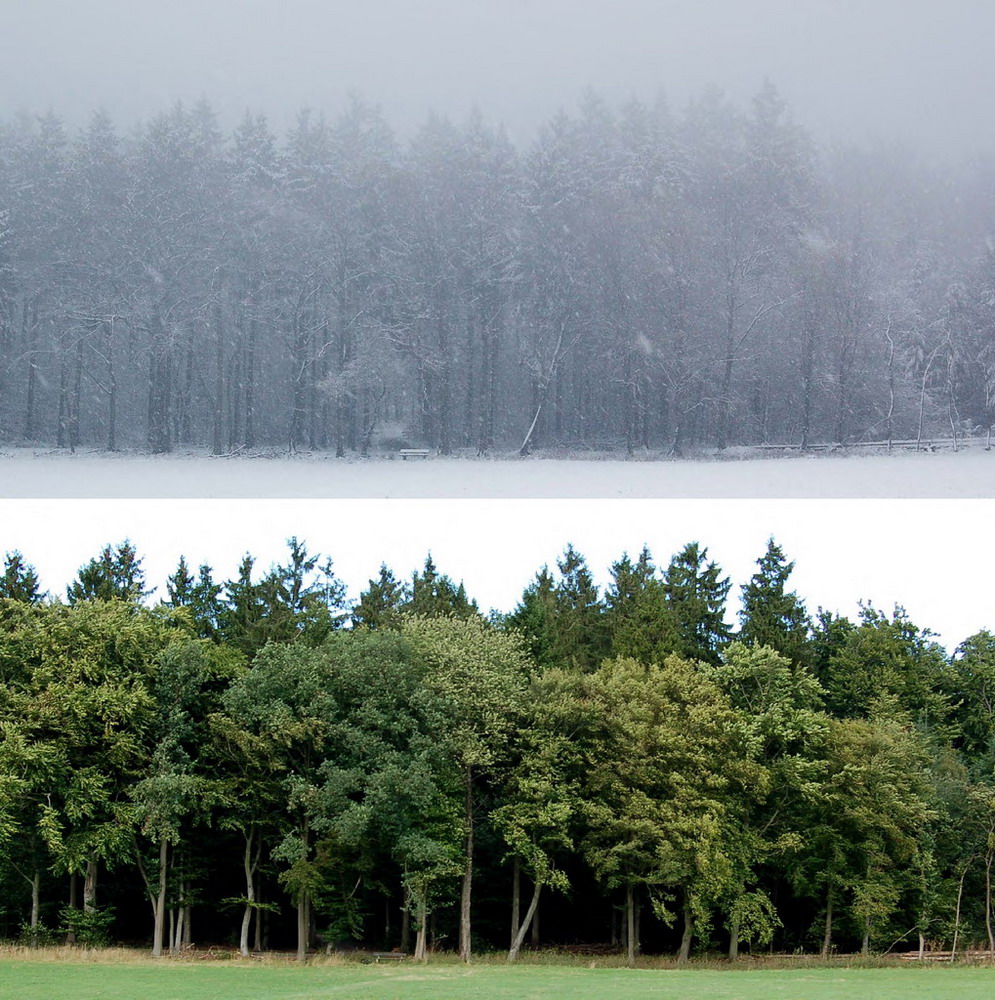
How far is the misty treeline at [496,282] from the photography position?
20078 millimetres

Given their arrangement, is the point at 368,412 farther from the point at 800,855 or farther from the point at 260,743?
the point at 800,855

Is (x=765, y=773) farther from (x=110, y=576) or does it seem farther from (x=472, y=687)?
(x=110, y=576)

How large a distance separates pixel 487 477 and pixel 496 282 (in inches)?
126

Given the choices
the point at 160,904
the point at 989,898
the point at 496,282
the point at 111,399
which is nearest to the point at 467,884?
the point at 160,904

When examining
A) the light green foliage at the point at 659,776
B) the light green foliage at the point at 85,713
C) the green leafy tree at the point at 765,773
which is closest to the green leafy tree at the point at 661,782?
the light green foliage at the point at 659,776

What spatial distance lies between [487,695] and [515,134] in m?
20.4

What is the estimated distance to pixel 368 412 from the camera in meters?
20.2

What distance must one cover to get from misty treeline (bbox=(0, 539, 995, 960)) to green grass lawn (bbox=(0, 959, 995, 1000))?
352 centimetres

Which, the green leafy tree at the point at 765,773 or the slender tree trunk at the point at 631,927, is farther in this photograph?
the green leafy tree at the point at 765,773

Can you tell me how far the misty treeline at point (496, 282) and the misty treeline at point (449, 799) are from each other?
654 inches

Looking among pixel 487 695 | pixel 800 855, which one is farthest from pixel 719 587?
pixel 487 695

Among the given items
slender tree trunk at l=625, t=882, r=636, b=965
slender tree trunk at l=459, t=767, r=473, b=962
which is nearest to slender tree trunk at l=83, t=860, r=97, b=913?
slender tree trunk at l=459, t=767, r=473, b=962

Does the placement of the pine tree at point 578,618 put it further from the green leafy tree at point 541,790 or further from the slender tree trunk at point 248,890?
the slender tree trunk at point 248,890

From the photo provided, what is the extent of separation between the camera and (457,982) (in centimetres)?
2816
